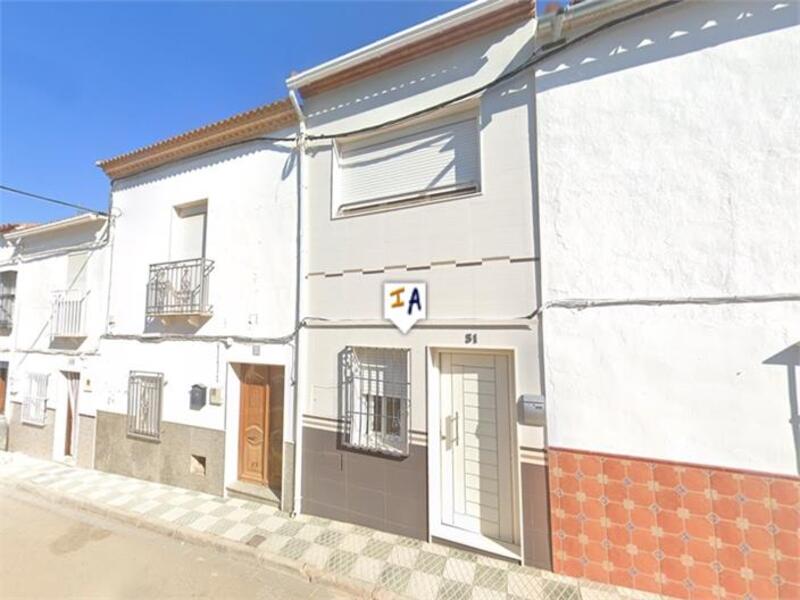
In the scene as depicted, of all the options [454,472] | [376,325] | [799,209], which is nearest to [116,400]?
[376,325]

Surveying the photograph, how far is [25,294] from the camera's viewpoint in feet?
32.7

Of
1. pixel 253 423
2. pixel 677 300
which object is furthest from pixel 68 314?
pixel 677 300

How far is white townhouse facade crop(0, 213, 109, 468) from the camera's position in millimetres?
8391

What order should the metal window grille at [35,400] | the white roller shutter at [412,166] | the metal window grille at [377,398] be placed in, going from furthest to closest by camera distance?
the metal window grille at [35,400] → the metal window grille at [377,398] → the white roller shutter at [412,166]

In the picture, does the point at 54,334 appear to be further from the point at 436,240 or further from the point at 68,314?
the point at 436,240

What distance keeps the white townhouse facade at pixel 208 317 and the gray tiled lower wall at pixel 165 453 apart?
0.07ft

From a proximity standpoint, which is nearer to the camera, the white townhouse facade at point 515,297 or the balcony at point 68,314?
the white townhouse facade at point 515,297

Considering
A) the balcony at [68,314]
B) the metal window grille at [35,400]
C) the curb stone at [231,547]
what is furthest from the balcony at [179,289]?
the metal window grille at [35,400]

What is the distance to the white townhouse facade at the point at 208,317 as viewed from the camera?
20.9 feet

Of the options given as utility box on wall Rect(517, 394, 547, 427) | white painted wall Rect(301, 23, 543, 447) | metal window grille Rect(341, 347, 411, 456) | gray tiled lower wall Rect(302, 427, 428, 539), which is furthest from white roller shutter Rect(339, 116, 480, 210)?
gray tiled lower wall Rect(302, 427, 428, 539)

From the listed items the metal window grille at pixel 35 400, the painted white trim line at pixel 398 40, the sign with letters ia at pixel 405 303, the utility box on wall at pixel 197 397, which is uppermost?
the painted white trim line at pixel 398 40

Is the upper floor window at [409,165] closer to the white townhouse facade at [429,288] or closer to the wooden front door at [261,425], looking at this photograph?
the white townhouse facade at [429,288]

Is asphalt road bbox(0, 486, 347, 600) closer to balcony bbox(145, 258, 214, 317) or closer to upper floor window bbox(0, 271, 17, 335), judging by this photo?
balcony bbox(145, 258, 214, 317)

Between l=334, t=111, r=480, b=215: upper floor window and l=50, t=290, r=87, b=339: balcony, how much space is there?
7.03 m
